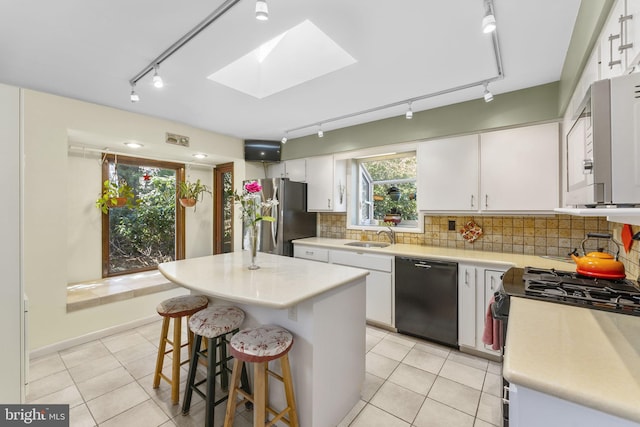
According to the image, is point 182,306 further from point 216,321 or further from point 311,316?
point 311,316

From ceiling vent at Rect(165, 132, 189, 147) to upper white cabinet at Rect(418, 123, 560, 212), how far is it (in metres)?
2.91

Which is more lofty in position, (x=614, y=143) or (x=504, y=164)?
(x=504, y=164)

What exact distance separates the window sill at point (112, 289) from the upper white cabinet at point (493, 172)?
3265 mm

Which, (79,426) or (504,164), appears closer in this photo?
(79,426)

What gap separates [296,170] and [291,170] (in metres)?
0.10

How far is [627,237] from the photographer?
1.71m

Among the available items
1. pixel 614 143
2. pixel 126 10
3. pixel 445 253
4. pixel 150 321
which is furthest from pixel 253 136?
pixel 614 143

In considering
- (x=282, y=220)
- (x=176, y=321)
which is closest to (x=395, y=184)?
(x=282, y=220)

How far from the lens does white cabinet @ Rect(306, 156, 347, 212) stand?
377 centimetres

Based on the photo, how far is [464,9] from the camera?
147 centimetres

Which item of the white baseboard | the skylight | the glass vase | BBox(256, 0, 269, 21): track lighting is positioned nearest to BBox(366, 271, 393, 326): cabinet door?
the glass vase

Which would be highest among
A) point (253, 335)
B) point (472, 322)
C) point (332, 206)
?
point (332, 206)

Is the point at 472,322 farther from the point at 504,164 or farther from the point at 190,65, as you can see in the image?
the point at 190,65

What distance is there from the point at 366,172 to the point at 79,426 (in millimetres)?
3686
